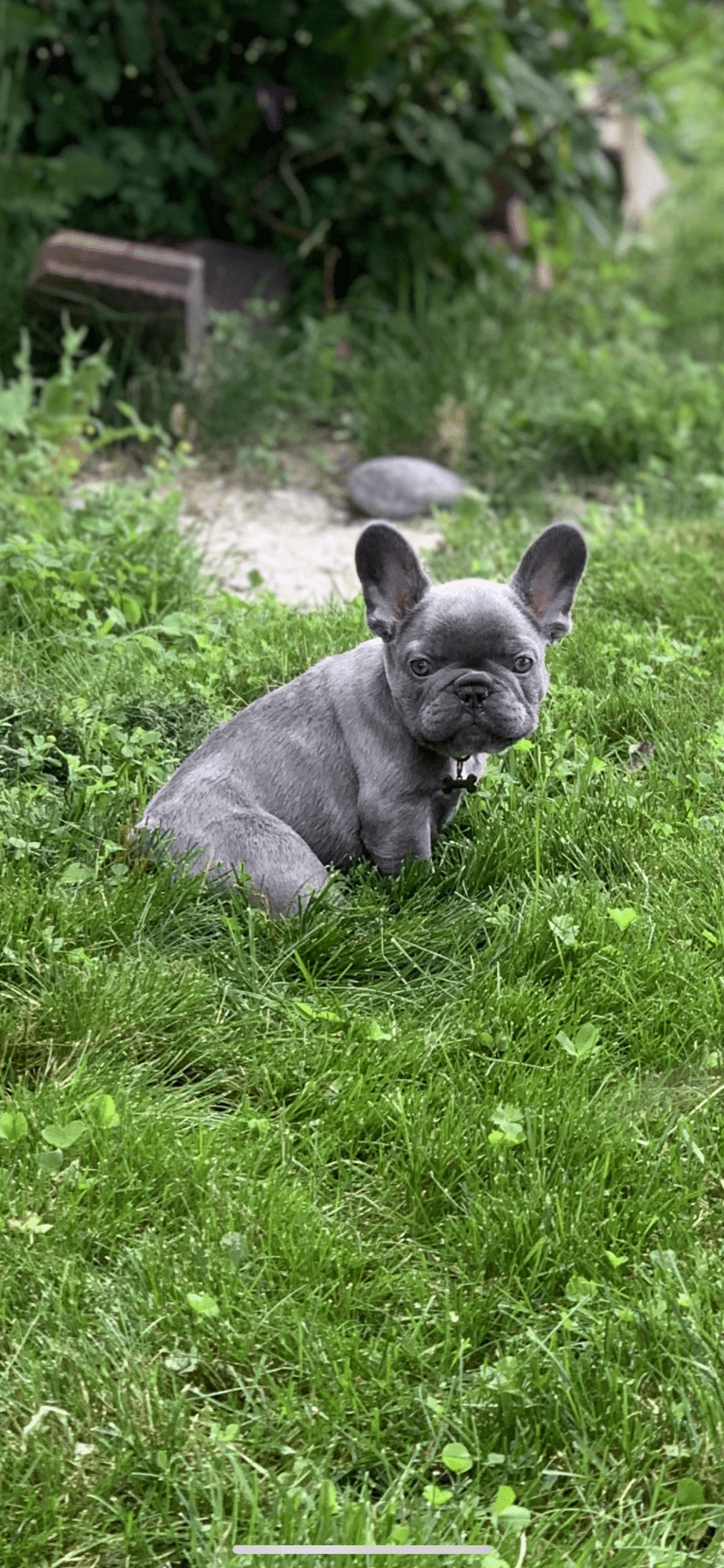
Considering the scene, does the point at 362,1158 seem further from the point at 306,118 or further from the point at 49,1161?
the point at 306,118

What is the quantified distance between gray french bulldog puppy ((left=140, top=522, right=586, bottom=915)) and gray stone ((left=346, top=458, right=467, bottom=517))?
9.28ft

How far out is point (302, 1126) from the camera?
2.97 metres

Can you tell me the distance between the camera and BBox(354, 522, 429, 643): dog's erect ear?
10.8 feet

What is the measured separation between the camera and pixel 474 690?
10.4 ft

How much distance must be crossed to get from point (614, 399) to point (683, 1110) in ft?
14.4

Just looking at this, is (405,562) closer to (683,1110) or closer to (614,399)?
(683,1110)

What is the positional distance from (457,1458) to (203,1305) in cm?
49

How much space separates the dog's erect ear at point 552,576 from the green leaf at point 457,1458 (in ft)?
5.73

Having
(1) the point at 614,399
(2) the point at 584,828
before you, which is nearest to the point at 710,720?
(2) the point at 584,828

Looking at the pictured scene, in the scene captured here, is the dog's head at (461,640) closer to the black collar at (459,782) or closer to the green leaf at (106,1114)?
the black collar at (459,782)

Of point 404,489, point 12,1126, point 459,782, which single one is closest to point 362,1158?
point 12,1126

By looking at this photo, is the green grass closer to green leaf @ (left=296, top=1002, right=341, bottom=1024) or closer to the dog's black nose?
green leaf @ (left=296, top=1002, right=341, bottom=1024)

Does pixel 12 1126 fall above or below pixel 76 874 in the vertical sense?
below

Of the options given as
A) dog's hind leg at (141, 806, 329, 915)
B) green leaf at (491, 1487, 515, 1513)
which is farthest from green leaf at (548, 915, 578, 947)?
green leaf at (491, 1487, 515, 1513)
